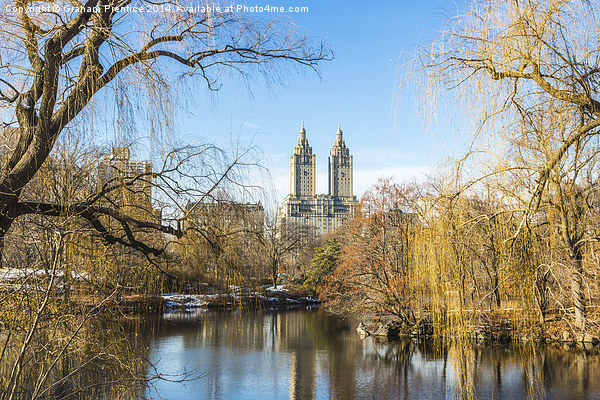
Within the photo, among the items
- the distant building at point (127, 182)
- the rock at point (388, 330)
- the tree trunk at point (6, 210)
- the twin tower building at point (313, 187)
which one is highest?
the twin tower building at point (313, 187)

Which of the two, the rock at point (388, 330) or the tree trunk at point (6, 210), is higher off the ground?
the tree trunk at point (6, 210)

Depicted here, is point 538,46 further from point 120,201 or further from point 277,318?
point 277,318

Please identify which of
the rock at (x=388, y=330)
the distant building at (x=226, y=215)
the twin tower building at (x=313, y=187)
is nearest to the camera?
the distant building at (x=226, y=215)

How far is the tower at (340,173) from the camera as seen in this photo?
123125 mm

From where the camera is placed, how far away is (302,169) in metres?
116

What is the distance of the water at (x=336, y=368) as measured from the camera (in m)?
10.5

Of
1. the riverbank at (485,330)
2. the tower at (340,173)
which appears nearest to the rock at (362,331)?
the riverbank at (485,330)

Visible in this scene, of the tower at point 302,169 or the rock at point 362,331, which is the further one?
the tower at point 302,169

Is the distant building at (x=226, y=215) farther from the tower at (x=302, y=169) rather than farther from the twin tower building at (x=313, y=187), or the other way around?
the tower at (x=302, y=169)

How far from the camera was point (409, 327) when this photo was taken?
1697 centimetres

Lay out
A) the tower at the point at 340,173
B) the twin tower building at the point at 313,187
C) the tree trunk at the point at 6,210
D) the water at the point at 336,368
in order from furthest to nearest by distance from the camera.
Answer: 1. the tower at the point at 340,173
2. the twin tower building at the point at 313,187
3. the water at the point at 336,368
4. the tree trunk at the point at 6,210

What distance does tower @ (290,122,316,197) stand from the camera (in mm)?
116125

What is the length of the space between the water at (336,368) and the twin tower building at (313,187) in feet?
249

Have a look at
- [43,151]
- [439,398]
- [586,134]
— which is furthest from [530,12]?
[439,398]
